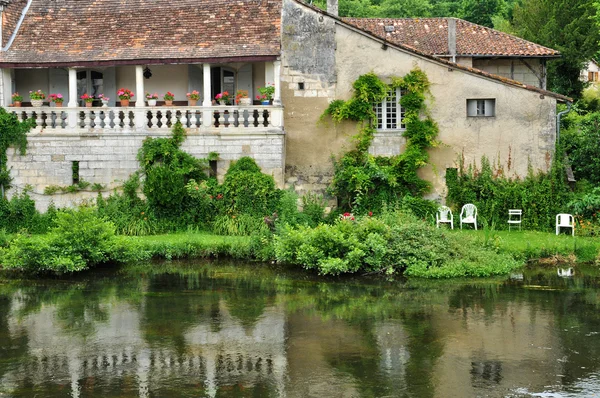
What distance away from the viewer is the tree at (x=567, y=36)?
3416 cm

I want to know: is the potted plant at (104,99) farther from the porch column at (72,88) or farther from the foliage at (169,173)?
the foliage at (169,173)

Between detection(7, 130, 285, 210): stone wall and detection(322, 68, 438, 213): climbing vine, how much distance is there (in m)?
1.98

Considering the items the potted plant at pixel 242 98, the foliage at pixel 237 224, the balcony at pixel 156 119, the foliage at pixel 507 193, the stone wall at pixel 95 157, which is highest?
the potted plant at pixel 242 98

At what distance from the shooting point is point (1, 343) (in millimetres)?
13859

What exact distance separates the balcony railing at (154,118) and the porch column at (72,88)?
243mm

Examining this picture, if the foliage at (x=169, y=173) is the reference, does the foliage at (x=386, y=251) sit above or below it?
below

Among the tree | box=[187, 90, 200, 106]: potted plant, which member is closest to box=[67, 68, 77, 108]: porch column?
box=[187, 90, 200, 106]: potted plant

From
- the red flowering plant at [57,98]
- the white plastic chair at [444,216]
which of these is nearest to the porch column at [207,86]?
the red flowering plant at [57,98]

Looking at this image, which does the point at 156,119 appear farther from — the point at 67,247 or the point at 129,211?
the point at 67,247

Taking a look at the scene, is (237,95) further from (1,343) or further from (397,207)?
(1,343)

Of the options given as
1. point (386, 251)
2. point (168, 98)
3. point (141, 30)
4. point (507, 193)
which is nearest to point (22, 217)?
point (168, 98)

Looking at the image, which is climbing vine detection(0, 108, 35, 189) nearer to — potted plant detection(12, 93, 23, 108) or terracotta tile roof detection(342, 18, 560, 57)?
potted plant detection(12, 93, 23, 108)

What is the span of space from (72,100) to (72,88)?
13.9 inches

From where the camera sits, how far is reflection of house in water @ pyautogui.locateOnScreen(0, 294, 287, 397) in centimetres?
1196
